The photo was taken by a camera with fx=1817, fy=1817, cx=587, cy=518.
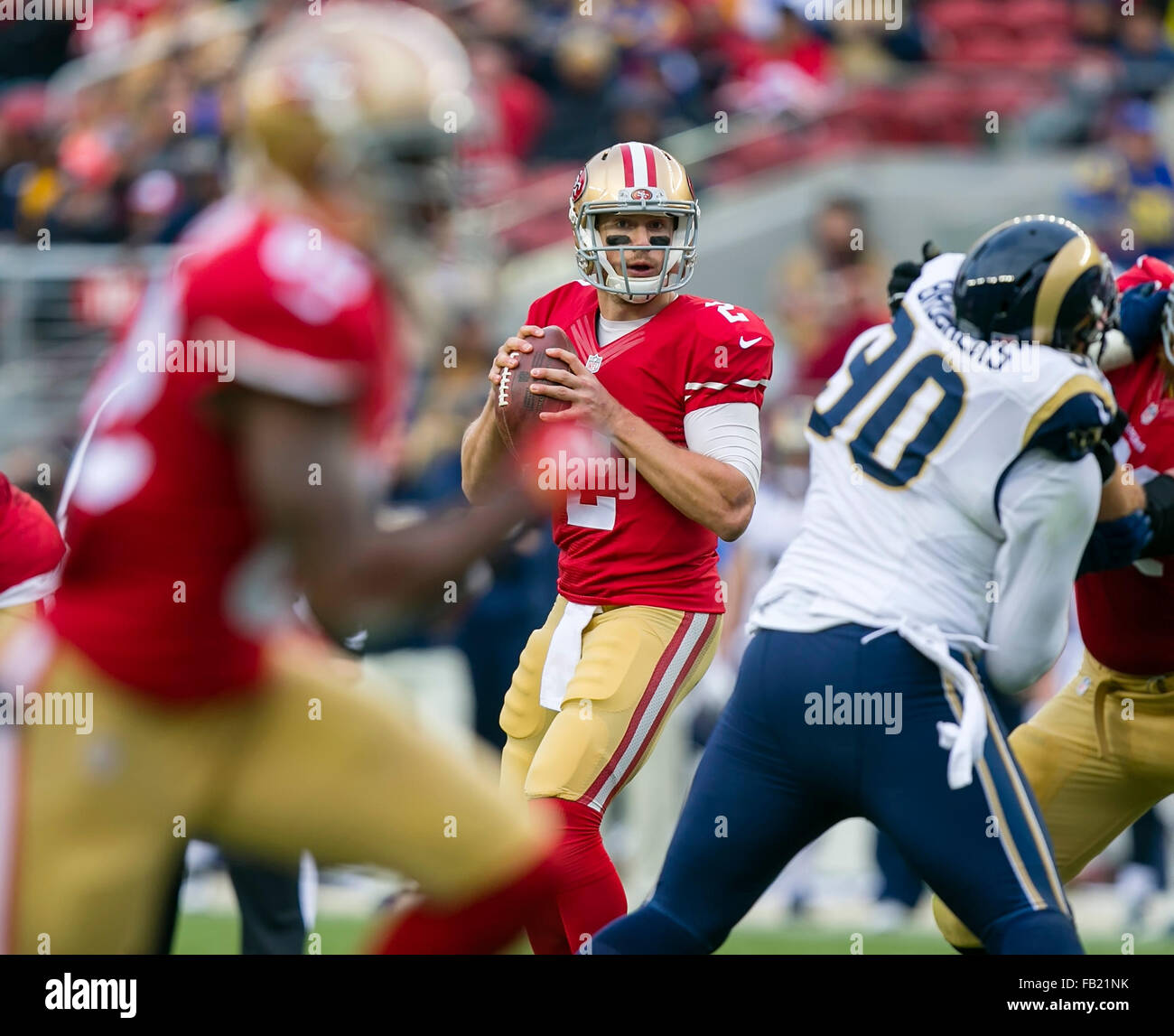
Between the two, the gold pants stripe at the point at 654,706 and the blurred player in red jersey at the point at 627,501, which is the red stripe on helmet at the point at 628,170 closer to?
the blurred player in red jersey at the point at 627,501

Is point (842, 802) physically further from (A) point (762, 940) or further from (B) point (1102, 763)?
(A) point (762, 940)

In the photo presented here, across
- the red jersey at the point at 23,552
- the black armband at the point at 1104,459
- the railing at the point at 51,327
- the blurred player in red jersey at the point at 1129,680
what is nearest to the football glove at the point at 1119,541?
the black armband at the point at 1104,459

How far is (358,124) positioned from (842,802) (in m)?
1.67

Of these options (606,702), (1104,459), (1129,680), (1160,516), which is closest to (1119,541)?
(1160,516)

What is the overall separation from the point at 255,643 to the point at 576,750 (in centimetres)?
142

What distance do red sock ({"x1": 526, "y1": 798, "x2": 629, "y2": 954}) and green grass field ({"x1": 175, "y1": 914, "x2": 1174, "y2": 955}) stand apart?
2024 millimetres

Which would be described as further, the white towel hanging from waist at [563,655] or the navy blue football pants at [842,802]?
the white towel hanging from waist at [563,655]

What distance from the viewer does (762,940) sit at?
633 cm

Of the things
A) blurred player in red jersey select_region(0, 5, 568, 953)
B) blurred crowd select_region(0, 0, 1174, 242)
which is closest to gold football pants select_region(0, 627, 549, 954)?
blurred player in red jersey select_region(0, 5, 568, 953)

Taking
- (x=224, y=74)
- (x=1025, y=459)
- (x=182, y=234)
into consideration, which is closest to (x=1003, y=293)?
(x=1025, y=459)

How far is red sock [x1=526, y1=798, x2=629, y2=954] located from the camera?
3.96 metres

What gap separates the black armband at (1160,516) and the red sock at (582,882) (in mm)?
1336

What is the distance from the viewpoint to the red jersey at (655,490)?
415 cm

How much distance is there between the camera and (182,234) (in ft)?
32.4
